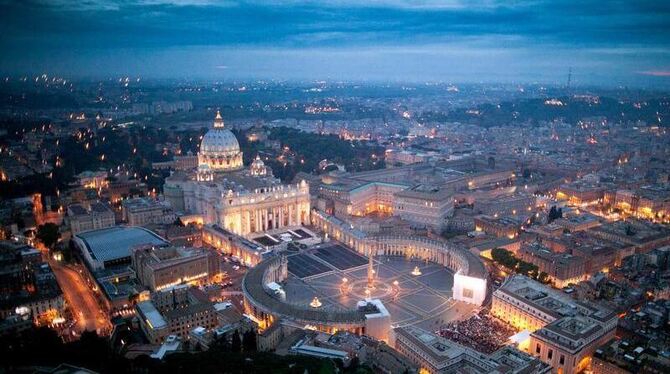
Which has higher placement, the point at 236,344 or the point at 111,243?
the point at 111,243

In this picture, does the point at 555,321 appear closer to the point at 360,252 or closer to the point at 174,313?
the point at 360,252

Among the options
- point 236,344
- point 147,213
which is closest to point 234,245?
point 147,213

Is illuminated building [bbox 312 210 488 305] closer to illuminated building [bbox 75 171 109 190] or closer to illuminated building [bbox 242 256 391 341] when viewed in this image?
illuminated building [bbox 242 256 391 341]

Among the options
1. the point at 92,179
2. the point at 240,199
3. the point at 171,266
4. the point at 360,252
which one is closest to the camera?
the point at 171,266

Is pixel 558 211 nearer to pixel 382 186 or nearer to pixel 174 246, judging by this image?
pixel 382 186

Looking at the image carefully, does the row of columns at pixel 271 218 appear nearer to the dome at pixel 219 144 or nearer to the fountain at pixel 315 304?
the dome at pixel 219 144

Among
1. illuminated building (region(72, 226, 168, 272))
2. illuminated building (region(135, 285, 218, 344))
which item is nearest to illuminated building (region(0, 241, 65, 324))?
illuminated building (region(72, 226, 168, 272))
